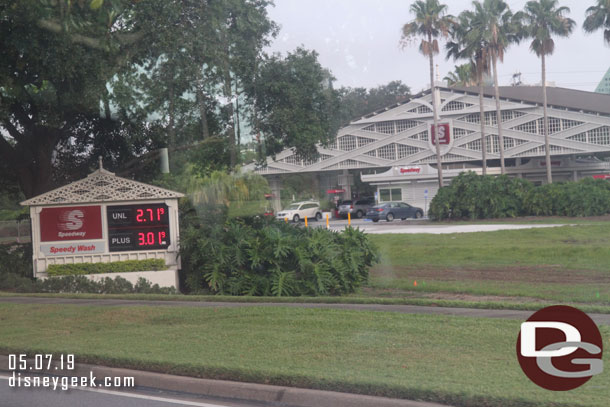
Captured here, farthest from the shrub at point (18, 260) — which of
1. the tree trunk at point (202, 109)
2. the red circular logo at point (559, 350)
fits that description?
the red circular logo at point (559, 350)

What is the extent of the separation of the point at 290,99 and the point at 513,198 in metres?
17.0

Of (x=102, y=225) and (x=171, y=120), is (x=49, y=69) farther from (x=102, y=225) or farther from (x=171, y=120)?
(x=171, y=120)

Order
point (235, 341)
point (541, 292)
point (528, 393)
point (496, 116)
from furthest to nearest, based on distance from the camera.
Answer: point (496, 116) < point (541, 292) < point (235, 341) < point (528, 393)

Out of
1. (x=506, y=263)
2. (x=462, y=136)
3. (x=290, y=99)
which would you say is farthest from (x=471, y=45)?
(x=506, y=263)

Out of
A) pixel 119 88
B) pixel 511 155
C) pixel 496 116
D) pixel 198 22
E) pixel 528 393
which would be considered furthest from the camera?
pixel 511 155

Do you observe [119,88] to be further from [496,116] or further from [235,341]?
[496,116]

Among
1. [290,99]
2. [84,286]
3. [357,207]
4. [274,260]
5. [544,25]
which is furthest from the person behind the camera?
[357,207]

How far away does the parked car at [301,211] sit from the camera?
20000 mm

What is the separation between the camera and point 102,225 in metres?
17.0

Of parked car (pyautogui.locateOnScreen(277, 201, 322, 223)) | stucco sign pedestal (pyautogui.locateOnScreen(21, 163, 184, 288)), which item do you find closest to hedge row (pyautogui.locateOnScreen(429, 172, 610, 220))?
parked car (pyautogui.locateOnScreen(277, 201, 322, 223))

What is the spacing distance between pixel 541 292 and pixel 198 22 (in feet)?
36.8

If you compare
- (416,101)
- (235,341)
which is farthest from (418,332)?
(416,101)

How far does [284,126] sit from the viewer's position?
20.2m

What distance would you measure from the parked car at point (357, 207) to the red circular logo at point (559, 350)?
18.5 m
